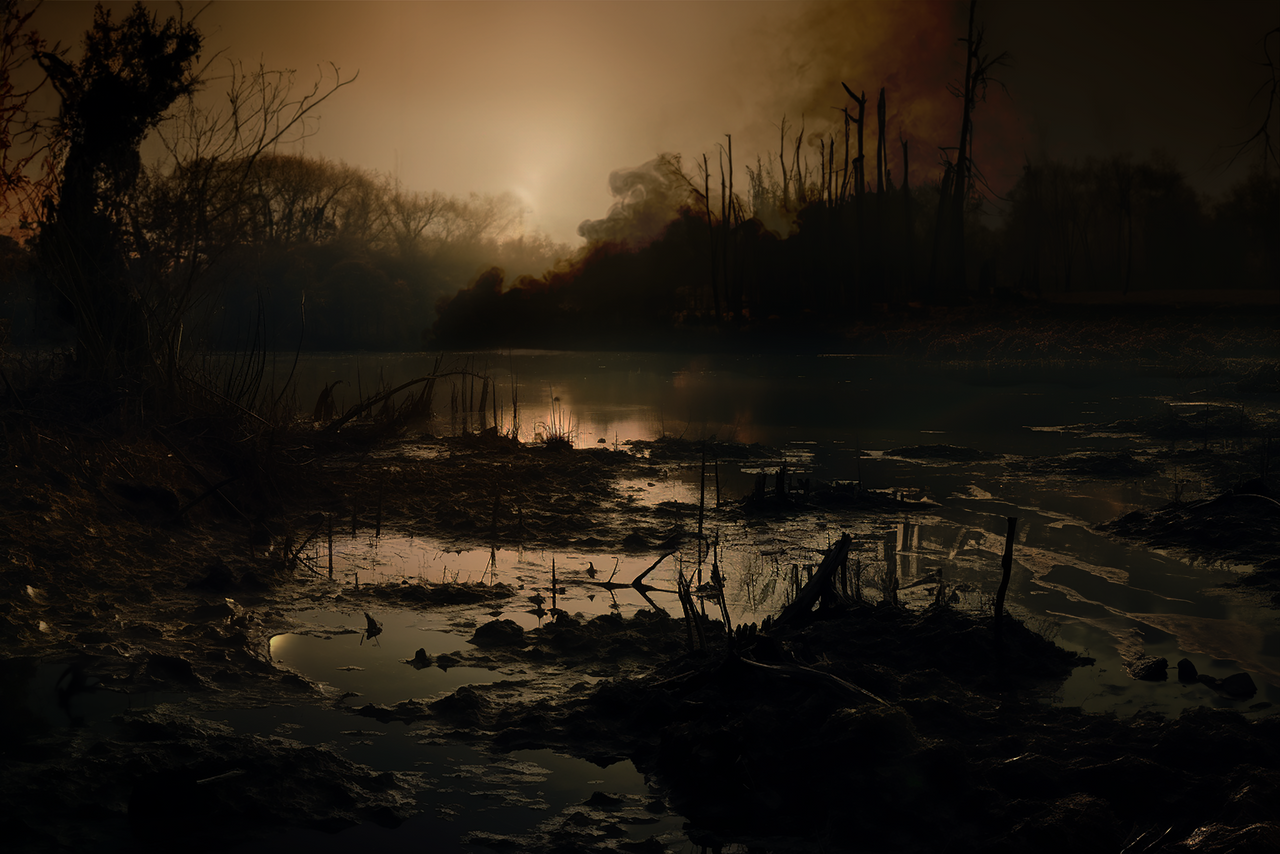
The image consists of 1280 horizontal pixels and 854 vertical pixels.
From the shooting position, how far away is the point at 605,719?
13.2ft

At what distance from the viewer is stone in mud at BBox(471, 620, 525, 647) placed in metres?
5.03

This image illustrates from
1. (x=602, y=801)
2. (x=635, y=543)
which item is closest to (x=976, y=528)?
(x=635, y=543)

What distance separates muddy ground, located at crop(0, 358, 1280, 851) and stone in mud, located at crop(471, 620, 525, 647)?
0.06ft

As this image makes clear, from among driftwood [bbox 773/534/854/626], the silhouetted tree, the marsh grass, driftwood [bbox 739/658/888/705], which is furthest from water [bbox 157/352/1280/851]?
the silhouetted tree

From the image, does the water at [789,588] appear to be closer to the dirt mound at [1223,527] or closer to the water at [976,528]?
the water at [976,528]

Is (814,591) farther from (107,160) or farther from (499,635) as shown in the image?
(107,160)

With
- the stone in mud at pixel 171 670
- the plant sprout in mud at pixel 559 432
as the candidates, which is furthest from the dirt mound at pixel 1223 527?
the plant sprout in mud at pixel 559 432

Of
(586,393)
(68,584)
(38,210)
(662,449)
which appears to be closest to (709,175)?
(586,393)

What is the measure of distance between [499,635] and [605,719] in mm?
1262

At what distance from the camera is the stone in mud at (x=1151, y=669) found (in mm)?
4652

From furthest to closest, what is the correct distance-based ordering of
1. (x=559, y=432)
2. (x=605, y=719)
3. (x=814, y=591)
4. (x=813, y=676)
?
(x=559, y=432) → (x=814, y=591) → (x=605, y=719) → (x=813, y=676)

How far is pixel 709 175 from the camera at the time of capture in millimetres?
39812

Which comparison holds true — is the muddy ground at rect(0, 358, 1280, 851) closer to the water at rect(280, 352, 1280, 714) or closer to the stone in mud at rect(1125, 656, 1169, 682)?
the stone in mud at rect(1125, 656, 1169, 682)

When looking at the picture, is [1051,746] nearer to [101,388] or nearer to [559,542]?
[559,542]
